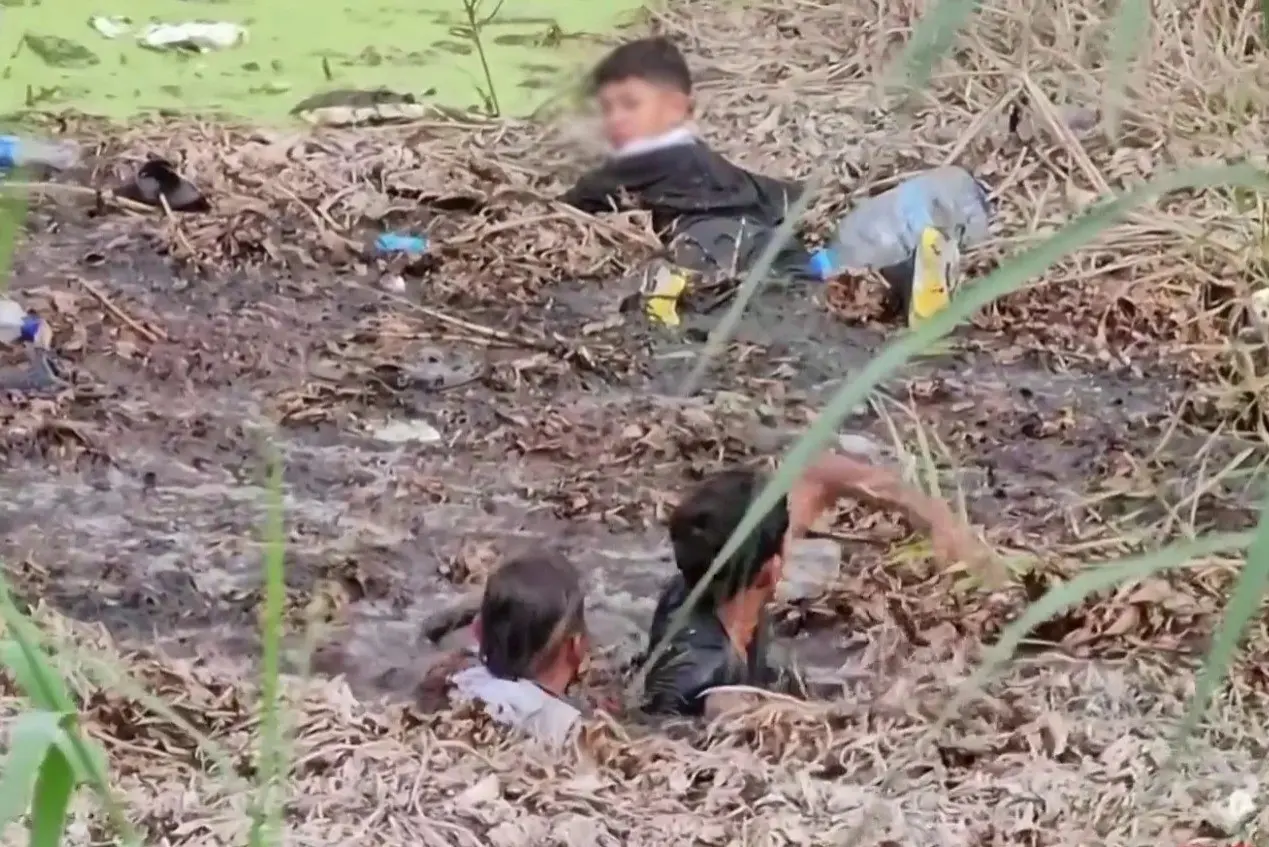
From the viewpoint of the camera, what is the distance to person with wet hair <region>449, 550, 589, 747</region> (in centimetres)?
106

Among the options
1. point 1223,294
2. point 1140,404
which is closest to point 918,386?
point 1140,404

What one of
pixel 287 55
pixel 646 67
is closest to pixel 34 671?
pixel 646 67

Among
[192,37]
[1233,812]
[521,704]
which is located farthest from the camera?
[192,37]

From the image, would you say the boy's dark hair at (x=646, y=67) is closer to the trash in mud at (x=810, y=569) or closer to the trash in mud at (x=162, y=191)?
the trash in mud at (x=162, y=191)

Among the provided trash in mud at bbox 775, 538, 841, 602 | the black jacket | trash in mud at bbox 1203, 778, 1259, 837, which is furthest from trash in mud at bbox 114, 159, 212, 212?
trash in mud at bbox 1203, 778, 1259, 837

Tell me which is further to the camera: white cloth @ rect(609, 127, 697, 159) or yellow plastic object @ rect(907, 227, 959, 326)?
white cloth @ rect(609, 127, 697, 159)

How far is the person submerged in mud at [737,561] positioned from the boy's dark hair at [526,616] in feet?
0.22

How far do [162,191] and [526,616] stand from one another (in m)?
0.97

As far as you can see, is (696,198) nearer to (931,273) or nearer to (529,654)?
(931,273)

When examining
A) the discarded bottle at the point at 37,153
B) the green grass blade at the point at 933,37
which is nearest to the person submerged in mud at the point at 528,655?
the green grass blade at the point at 933,37

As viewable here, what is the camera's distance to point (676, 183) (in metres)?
1.99

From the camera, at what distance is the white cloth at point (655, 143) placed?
2.02 meters

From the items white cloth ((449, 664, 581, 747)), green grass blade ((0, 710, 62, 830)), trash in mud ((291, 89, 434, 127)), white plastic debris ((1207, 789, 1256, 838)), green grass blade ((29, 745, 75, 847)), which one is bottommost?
trash in mud ((291, 89, 434, 127))

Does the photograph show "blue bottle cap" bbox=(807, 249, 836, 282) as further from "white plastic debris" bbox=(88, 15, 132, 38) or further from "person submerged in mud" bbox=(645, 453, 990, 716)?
"white plastic debris" bbox=(88, 15, 132, 38)
